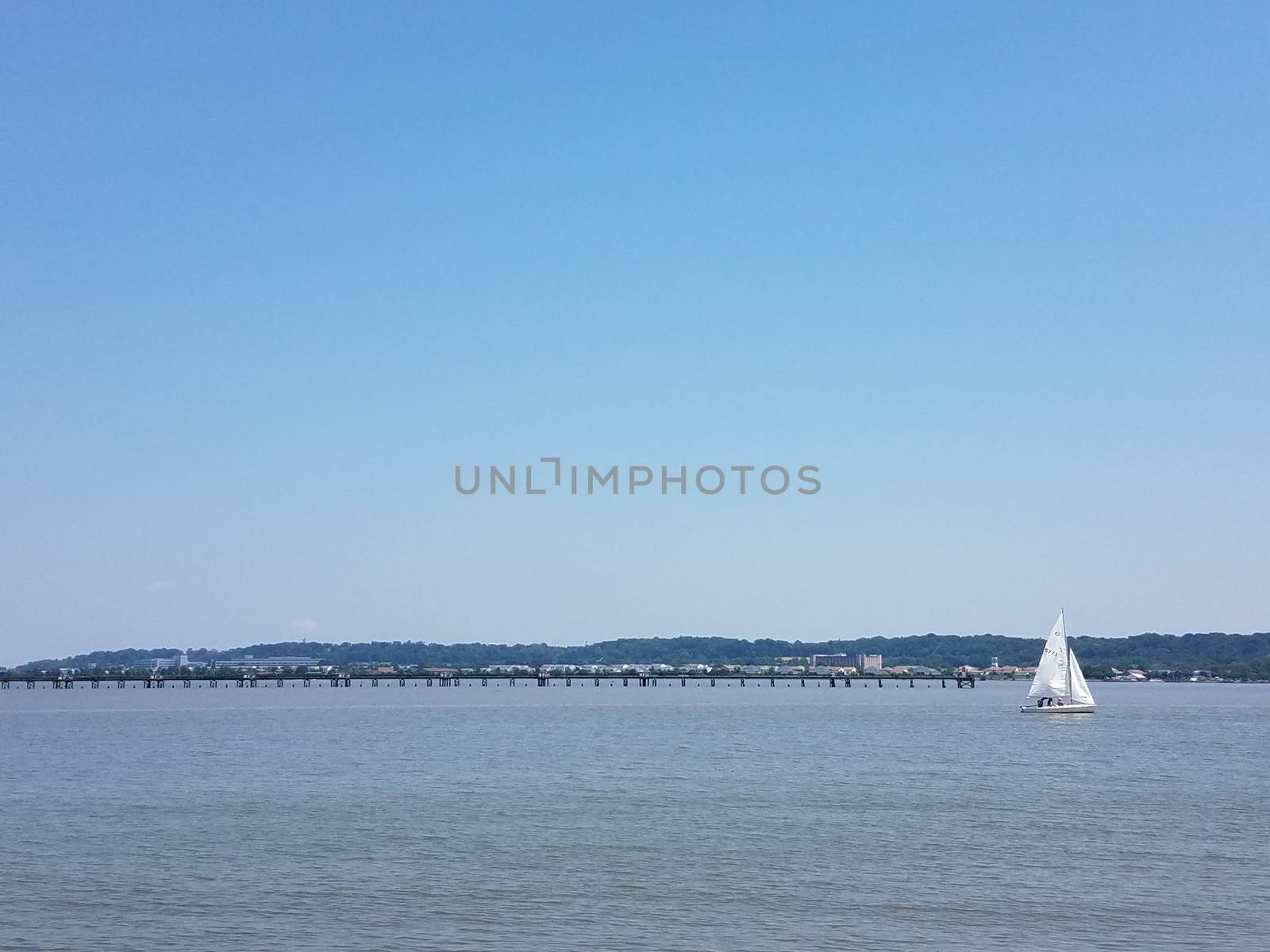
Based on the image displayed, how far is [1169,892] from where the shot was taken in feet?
95.5

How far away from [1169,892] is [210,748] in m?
62.7

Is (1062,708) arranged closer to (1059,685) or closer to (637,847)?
(1059,685)

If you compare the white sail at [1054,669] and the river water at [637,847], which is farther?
the white sail at [1054,669]

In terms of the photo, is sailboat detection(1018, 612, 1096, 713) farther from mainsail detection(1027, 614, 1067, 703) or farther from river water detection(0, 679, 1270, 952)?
river water detection(0, 679, 1270, 952)

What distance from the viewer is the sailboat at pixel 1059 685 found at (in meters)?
114

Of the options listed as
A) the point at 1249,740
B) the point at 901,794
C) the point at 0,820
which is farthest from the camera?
the point at 1249,740

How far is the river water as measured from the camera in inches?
1014

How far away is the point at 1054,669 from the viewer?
11600 centimetres

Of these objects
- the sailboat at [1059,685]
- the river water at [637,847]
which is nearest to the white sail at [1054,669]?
the sailboat at [1059,685]

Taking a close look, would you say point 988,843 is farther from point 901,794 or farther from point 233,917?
point 233,917

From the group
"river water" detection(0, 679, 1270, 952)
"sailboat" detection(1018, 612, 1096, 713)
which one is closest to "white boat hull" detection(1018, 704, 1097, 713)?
"sailboat" detection(1018, 612, 1096, 713)

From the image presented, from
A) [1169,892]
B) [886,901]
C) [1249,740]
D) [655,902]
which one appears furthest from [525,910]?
[1249,740]

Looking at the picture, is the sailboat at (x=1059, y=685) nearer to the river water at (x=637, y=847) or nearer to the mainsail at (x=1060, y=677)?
the mainsail at (x=1060, y=677)

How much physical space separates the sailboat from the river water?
37584 millimetres
